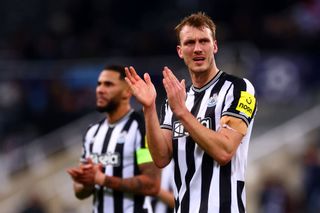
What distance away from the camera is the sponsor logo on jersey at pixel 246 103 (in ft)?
21.9

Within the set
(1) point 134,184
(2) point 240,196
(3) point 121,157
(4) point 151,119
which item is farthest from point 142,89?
(3) point 121,157

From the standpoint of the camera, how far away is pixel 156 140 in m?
6.86

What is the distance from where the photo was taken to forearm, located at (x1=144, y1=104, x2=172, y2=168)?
677 centimetres

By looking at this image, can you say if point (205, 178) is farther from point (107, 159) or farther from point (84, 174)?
point (107, 159)

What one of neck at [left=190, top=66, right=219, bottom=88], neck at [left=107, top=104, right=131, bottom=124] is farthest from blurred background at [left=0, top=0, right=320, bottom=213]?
neck at [left=190, top=66, right=219, bottom=88]

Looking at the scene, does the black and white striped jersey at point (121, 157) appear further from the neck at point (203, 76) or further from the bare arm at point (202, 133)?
the bare arm at point (202, 133)

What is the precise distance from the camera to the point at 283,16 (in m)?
19.6

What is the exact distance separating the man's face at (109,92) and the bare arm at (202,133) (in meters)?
2.49

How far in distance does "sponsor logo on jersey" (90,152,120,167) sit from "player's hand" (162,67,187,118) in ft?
7.64

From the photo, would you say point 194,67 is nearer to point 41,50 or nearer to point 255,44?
point 255,44

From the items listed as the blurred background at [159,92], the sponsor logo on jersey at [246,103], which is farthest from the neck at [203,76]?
the blurred background at [159,92]

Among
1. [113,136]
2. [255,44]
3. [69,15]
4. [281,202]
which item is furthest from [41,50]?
[113,136]

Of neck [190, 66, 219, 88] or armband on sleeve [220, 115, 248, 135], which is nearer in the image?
armband on sleeve [220, 115, 248, 135]

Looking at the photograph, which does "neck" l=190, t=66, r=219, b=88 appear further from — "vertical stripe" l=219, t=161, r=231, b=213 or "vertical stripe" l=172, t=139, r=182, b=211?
"vertical stripe" l=219, t=161, r=231, b=213
